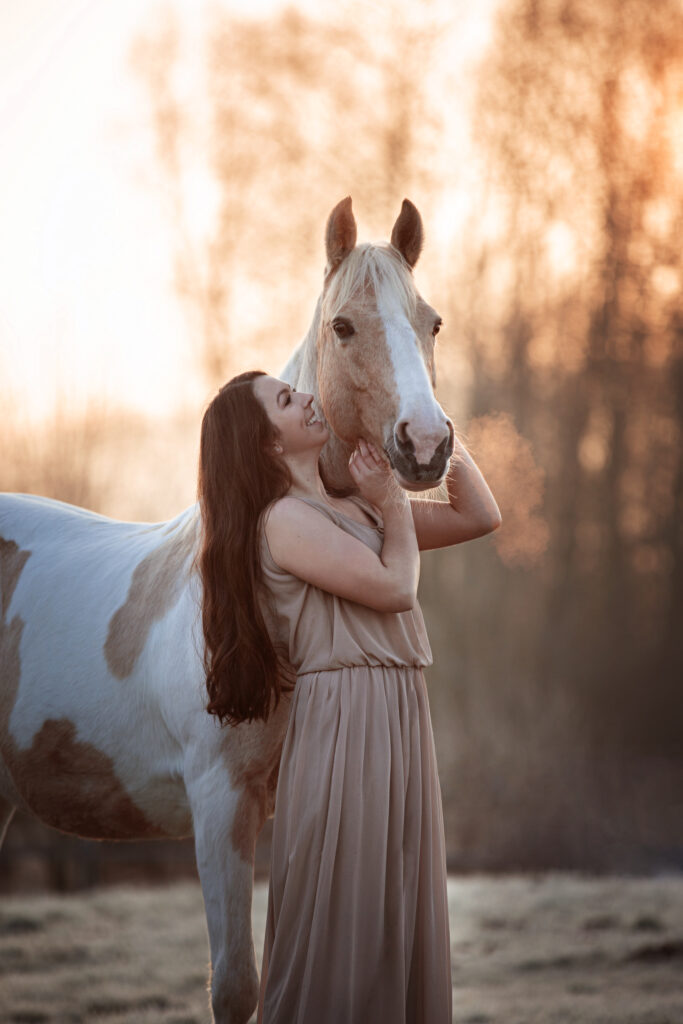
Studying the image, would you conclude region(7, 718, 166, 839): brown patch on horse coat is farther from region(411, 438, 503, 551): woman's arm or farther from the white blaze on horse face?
the white blaze on horse face

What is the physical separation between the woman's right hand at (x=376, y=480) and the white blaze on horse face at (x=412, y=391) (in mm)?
144

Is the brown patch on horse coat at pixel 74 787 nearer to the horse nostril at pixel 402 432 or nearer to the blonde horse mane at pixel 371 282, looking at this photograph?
the horse nostril at pixel 402 432

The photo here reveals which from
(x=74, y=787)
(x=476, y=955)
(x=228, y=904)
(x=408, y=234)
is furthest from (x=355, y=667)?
(x=476, y=955)

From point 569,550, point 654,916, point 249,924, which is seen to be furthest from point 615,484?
point 249,924

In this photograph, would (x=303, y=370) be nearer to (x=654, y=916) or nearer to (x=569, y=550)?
(x=654, y=916)

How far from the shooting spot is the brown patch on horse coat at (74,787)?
7.64 feet

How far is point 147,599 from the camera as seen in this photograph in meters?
2.33

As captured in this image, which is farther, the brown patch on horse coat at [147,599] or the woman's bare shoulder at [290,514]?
the brown patch on horse coat at [147,599]

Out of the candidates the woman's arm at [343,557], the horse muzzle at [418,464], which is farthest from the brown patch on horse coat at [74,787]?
the horse muzzle at [418,464]

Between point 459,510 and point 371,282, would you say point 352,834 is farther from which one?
point 371,282

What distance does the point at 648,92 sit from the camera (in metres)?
9.36

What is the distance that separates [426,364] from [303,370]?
0.35 meters

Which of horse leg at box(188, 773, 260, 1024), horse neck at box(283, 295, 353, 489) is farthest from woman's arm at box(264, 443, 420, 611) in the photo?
horse leg at box(188, 773, 260, 1024)

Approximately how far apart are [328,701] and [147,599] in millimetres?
680
